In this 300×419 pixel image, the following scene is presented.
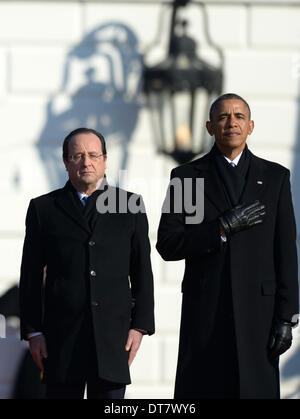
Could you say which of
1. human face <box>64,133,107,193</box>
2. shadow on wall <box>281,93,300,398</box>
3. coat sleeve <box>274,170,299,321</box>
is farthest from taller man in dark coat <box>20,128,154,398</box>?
shadow on wall <box>281,93,300,398</box>

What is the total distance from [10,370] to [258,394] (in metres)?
2.05

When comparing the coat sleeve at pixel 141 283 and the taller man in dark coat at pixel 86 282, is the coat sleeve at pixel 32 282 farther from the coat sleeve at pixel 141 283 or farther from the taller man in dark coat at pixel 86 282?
the coat sleeve at pixel 141 283

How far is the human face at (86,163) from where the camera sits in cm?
385

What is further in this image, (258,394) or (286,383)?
(286,383)

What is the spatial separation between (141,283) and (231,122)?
0.76 metres

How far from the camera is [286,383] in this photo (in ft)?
18.4

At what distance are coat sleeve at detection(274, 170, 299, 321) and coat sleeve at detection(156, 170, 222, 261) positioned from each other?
0.87ft

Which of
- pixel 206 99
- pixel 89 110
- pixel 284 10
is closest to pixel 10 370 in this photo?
pixel 89 110

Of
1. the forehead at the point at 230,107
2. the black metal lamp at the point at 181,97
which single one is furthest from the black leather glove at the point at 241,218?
the black metal lamp at the point at 181,97

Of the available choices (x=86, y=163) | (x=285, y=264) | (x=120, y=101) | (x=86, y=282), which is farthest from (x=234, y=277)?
(x=120, y=101)

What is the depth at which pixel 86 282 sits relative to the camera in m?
3.89

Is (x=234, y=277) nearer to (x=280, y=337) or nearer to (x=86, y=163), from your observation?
(x=280, y=337)

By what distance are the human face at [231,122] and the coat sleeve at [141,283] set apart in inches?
20.5
